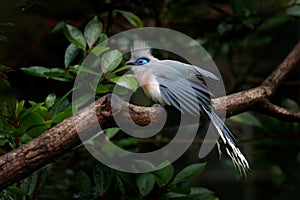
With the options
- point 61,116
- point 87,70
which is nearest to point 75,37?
point 87,70

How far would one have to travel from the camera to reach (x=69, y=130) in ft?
3.01

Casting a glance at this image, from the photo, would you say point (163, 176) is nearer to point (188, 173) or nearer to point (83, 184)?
point (188, 173)

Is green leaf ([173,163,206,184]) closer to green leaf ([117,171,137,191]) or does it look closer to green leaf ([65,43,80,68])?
green leaf ([117,171,137,191])

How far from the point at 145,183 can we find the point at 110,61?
0.31 metres

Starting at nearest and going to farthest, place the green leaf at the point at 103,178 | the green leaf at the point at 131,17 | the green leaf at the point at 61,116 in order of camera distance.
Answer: the green leaf at the point at 61,116
the green leaf at the point at 103,178
the green leaf at the point at 131,17

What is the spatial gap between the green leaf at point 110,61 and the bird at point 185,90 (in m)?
0.07

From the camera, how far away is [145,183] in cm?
118

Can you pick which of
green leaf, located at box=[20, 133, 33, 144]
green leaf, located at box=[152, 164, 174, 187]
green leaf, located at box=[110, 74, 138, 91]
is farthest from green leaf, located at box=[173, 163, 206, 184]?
green leaf, located at box=[20, 133, 33, 144]

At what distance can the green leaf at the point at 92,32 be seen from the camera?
1190 millimetres

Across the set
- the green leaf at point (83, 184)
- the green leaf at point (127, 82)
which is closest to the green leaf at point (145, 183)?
the green leaf at point (83, 184)

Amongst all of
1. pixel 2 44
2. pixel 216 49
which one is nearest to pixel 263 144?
pixel 216 49

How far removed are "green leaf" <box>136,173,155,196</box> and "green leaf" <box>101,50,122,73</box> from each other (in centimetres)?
29

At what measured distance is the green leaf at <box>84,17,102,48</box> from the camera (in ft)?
3.91

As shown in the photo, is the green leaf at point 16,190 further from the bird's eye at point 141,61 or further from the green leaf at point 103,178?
the bird's eye at point 141,61
